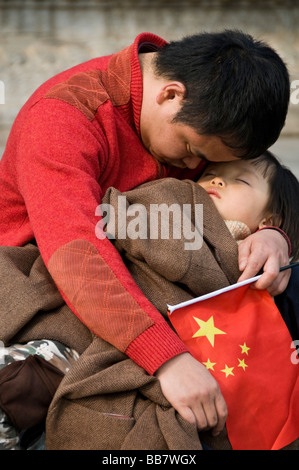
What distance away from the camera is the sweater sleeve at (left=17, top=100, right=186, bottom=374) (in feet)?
4.40

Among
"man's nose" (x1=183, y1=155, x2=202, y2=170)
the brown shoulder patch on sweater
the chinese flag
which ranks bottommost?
the chinese flag

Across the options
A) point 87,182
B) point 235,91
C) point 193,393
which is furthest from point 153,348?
point 235,91

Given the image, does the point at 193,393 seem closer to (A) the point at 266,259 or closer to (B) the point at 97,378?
(B) the point at 97,378

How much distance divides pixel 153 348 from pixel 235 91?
0.65 metres

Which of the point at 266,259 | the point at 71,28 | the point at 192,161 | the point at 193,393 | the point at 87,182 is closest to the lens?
the point at 193,393

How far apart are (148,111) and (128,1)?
6.29 ft

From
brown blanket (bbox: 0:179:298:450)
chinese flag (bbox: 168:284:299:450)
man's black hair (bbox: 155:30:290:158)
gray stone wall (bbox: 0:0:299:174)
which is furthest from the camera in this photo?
gray stone wall (bbox: 0:0:299:174)

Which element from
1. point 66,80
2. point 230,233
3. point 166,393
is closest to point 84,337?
point 166,393

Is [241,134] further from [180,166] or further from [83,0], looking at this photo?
[83,0]

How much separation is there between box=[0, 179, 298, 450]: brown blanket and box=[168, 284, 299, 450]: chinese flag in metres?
0.05

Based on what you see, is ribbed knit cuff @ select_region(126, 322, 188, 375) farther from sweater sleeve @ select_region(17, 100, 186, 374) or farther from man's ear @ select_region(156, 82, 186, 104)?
man's ear @ select_region(156, 82, 186, 104)

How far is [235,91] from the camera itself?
1523mm

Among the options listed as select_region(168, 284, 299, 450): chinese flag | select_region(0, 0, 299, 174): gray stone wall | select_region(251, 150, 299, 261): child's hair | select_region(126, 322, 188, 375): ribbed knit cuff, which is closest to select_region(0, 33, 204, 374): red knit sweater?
select_region(126, 322, 188, 375): ribbed knit cuff

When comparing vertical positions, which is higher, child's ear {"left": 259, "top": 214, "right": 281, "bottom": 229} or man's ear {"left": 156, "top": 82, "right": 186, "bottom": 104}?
man's ear {"left": 156, "top": 82, "right": 186, "bottom": 104}
